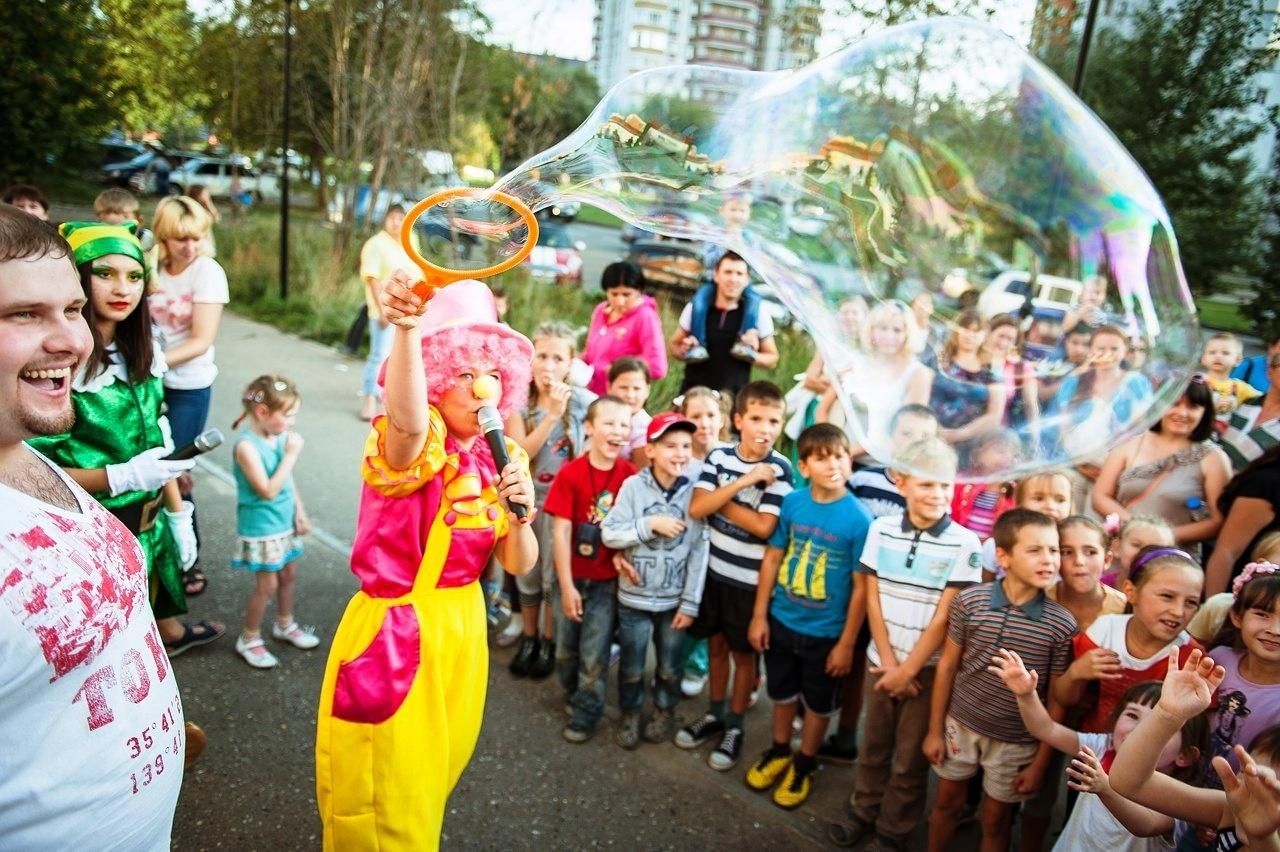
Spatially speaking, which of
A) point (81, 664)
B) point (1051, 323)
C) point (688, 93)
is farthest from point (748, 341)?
point (81, 664)

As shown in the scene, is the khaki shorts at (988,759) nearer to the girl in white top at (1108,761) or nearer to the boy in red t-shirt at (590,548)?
the girl in white top at (1108,761)

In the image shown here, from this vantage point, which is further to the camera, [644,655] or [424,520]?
[644,655]

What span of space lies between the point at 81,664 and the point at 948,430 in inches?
102

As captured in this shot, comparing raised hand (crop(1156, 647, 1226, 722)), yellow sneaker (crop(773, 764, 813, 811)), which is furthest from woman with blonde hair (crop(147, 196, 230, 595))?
raised hand (crop(1156, 647, 1226, 722))

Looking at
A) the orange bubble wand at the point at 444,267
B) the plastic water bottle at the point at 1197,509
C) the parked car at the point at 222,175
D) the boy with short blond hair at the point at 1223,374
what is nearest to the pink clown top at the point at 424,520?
the orange bubble wand at the point at 444,267

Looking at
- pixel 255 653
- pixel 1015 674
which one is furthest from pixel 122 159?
pixel 1015 674

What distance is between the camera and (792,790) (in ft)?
11.3

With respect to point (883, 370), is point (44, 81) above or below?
above

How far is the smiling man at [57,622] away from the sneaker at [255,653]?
8.04 feet

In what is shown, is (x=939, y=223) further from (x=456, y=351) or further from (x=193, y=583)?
(x=193, y=583)

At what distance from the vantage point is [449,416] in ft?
7.88

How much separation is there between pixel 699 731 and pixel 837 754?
1.93ft

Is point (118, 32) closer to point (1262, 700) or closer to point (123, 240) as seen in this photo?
point (123, 240)

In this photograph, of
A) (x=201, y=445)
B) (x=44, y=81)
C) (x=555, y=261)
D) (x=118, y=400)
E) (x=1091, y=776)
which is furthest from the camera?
(x=44, y=81)
